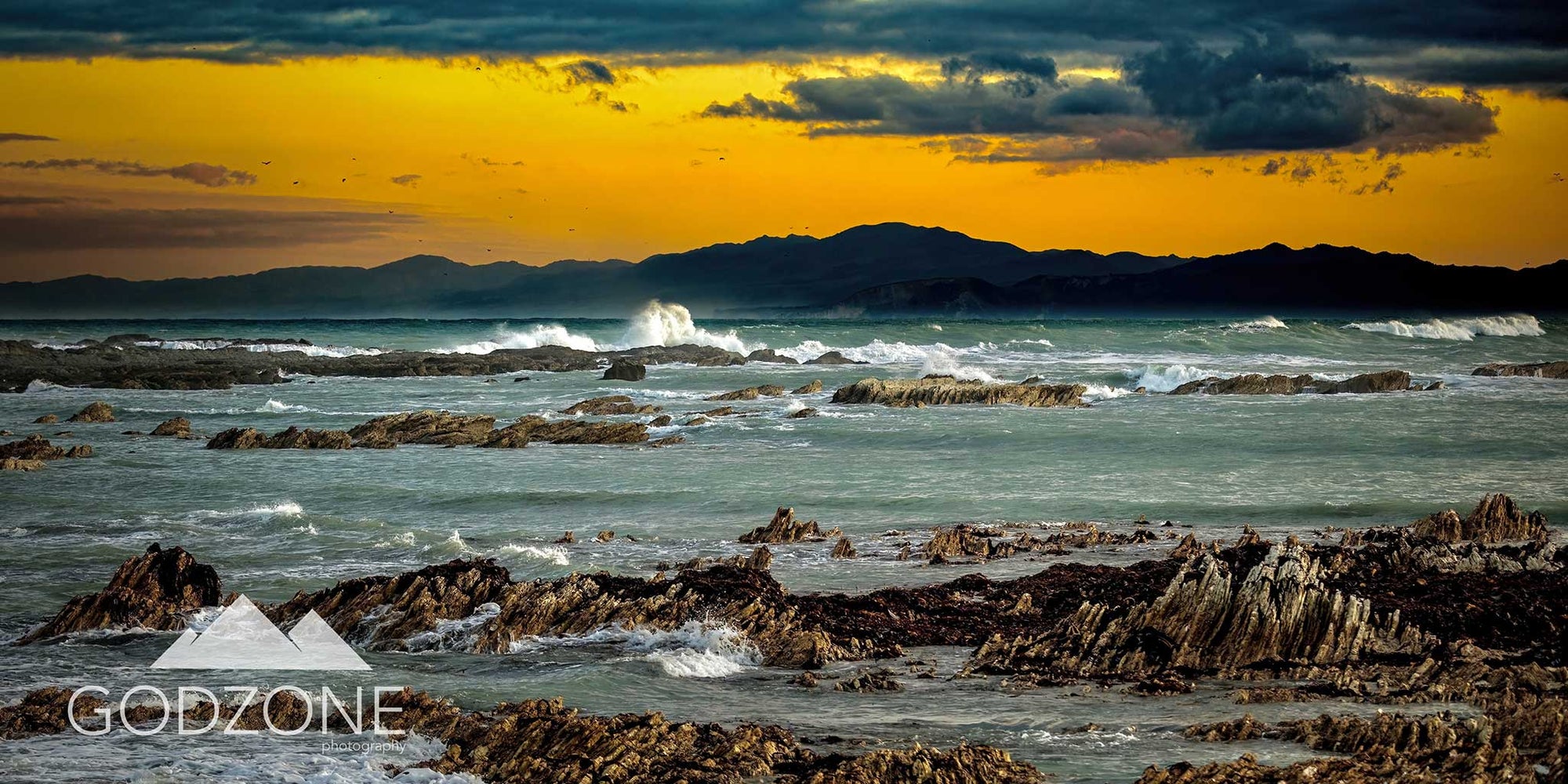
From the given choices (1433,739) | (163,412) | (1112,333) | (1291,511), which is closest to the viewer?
(1433,739)

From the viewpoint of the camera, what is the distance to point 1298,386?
4694 cm

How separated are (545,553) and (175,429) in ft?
72.8

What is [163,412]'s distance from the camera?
42.1 meters

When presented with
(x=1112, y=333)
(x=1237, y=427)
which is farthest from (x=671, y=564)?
(x=1112, y=333)

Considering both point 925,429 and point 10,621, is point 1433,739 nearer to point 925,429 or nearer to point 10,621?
point 10,621

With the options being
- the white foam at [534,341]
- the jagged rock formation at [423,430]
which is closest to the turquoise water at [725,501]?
the jagged rock formation at [423,430]

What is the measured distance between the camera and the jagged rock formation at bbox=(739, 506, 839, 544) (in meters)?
18.5

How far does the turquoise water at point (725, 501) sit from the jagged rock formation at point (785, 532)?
0.47 meters

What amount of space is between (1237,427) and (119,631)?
1162 inches

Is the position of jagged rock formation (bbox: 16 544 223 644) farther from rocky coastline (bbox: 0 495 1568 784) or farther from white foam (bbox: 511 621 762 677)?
white foam (bbox: 511 621 762 677)

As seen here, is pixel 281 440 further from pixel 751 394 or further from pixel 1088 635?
pixel 1088 635

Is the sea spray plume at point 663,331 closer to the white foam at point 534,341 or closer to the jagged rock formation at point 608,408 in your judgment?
the white foam at point 534,341

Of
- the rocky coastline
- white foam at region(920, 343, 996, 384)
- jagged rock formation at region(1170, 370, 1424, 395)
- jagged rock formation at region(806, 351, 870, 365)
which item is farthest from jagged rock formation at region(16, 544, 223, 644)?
jagged rock formation at region(806, 351, 870, 365)

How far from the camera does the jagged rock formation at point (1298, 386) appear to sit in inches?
1823
